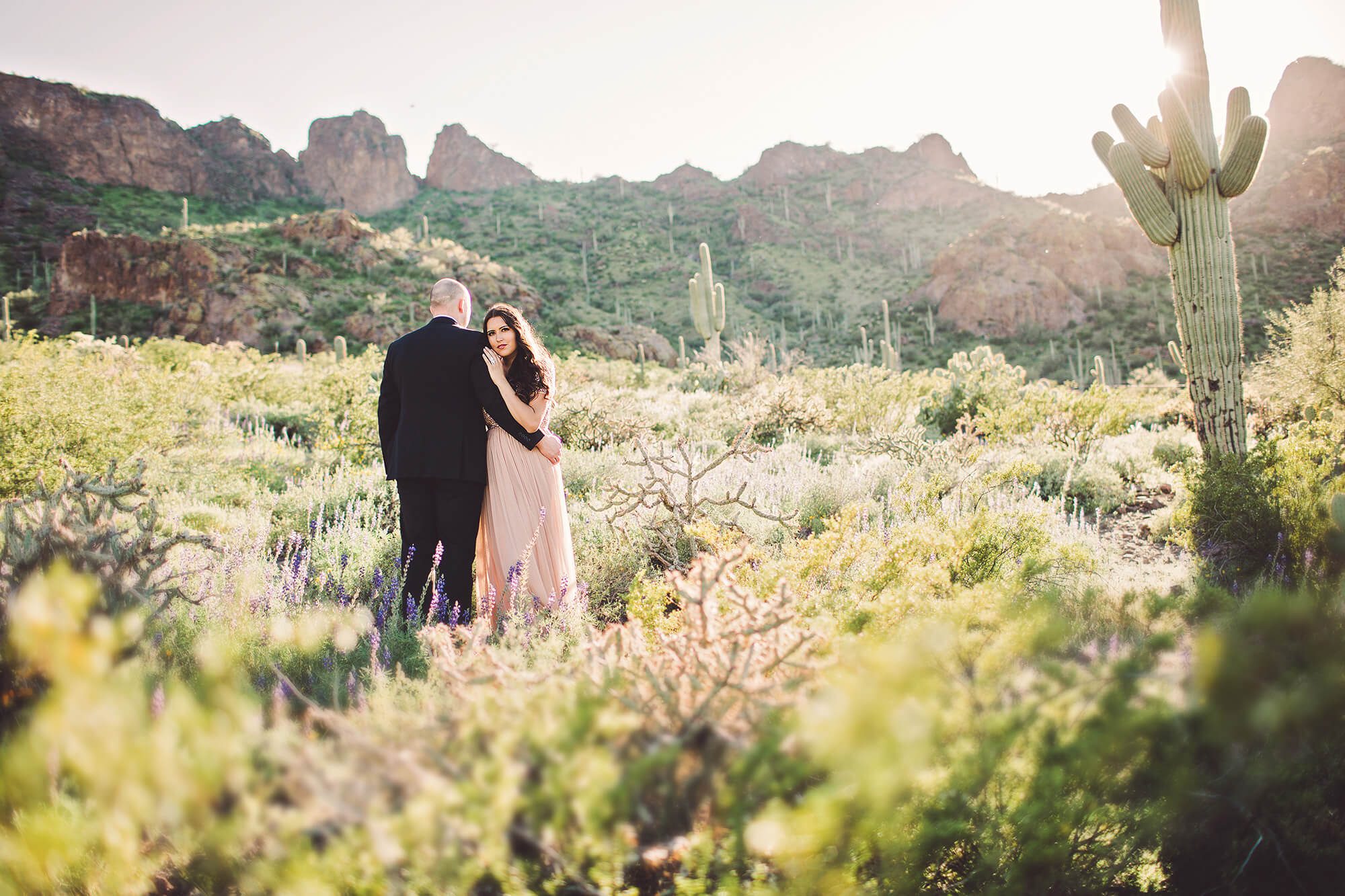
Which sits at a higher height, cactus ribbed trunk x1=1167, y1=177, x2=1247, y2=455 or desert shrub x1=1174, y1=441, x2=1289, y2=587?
cactus ribbed trunk x1=1167, y1=177, x2=1247, y2=455

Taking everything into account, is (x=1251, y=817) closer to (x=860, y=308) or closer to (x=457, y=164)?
(x=860, y=308)

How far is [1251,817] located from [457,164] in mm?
95455

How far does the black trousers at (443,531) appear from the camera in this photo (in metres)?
3.46

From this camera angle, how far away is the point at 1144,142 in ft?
21.0

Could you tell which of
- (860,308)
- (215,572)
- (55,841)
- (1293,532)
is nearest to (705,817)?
(55,841)

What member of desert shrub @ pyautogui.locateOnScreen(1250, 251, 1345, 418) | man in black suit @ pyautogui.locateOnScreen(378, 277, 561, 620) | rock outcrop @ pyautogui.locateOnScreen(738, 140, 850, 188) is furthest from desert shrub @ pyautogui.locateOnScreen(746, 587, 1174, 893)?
rock outcrop @ pyautogui.locateOnScreen(738, 140, 850, 188)

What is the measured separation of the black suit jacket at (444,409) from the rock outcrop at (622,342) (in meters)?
28.0

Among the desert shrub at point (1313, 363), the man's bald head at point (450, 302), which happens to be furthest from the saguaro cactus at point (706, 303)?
the man's bald head at point (450, 302)

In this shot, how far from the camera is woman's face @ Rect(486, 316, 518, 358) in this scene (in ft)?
11.7

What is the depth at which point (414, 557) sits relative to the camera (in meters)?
3.48

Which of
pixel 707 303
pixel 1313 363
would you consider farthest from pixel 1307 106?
pixel 1313 363

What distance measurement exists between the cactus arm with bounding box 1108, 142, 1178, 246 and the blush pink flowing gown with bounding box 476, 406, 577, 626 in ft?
20.3

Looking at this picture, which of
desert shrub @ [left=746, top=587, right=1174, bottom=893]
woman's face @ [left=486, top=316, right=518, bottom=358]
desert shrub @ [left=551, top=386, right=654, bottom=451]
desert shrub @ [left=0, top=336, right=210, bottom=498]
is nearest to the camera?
desert shrub @ [left=746, top=587, right=1174, bottom=893]

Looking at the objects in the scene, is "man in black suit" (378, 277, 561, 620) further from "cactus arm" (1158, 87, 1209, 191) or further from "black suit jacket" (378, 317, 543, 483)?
"cactus arm" (1158, 87, 1209, 191)
